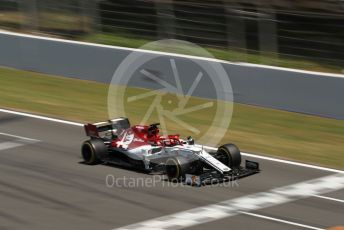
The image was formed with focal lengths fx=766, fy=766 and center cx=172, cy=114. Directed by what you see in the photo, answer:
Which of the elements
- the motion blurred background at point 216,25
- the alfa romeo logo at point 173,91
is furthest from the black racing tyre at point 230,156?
the motion blurred background at point 216,25

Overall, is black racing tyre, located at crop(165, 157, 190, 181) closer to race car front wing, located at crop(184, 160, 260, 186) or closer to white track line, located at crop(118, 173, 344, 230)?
race car front wing, located at crop(184, 160, 260, 186)

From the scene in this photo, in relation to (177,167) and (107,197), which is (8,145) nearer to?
(107,197)

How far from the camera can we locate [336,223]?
11.5m

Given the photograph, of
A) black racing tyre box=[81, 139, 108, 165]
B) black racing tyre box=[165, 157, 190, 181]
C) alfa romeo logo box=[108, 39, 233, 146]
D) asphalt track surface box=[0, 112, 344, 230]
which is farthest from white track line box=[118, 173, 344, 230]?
alfa romeo logo box=[108, 39, 233, 146]

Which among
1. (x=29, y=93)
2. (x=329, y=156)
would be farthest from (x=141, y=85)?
(x=329, y=156)

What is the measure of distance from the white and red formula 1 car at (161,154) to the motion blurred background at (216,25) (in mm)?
7489

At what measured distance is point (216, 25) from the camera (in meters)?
22.8

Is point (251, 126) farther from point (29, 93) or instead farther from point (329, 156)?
point (29, 93)

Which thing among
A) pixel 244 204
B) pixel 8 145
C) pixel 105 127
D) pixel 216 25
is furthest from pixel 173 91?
pixel 244 204

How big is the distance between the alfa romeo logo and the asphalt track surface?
3850mm

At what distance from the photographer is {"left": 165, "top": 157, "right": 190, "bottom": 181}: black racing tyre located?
13.3 metres

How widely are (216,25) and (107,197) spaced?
11.0 m

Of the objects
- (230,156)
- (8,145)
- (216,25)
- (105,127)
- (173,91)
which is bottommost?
(230,156)

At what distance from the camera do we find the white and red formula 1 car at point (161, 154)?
13383mm
